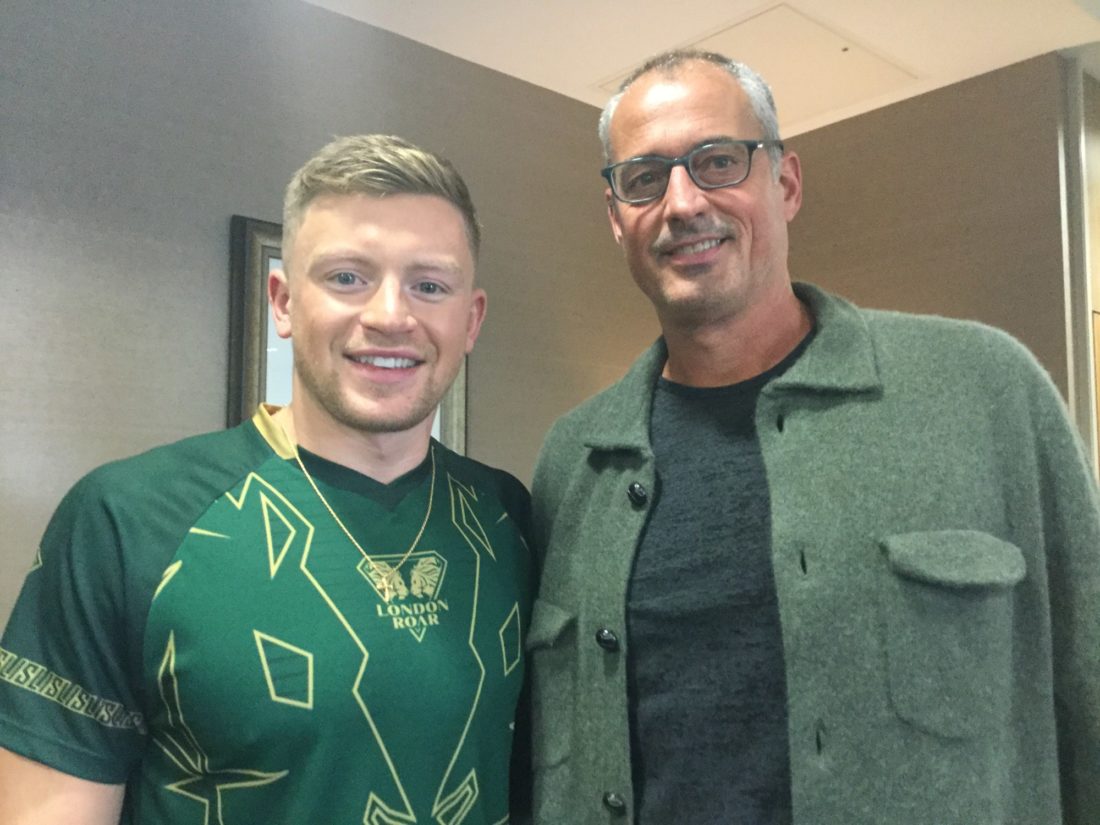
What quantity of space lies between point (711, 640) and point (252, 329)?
4.05 feet

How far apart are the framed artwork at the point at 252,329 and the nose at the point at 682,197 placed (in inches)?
39.4

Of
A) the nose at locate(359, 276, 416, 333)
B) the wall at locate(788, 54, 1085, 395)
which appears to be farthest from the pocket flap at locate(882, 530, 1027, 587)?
the wall at locate(788, 54, 1085, 395)

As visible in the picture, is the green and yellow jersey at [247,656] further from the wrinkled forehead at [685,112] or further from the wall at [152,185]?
the wall at [152,185]

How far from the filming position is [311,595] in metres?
1.04

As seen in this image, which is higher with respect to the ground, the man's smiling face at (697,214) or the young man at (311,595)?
the man's smiling face at (697,214)

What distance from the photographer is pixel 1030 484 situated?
1.01m

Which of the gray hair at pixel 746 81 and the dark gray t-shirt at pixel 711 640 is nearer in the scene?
the dark gray t-shirt at pixel 711 640

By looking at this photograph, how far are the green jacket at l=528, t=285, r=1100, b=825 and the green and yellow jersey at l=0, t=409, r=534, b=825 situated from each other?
0.22 m

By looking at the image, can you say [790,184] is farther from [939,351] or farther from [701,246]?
[939,351]

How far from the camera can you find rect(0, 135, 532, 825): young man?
0.97 meters

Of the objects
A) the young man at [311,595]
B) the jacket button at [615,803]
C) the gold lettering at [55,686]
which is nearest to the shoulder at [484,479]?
the young man at [311,595]

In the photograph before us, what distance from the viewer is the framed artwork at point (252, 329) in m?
1.89

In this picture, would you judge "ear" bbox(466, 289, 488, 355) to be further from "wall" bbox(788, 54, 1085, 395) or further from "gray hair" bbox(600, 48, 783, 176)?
"wall" bbox(788, 54, 1085, 395)

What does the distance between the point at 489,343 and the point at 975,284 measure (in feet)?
4.62
